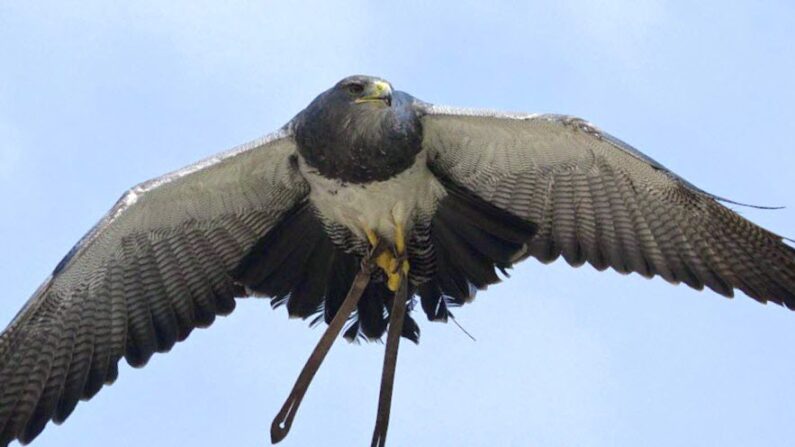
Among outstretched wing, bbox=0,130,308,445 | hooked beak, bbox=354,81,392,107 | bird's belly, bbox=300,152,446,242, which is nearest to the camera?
hooked beak, bbox=354,81,392,107

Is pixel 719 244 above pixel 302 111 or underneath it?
underneath

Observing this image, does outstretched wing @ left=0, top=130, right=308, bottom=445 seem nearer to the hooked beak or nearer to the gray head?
the gray head

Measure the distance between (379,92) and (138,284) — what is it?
314cm

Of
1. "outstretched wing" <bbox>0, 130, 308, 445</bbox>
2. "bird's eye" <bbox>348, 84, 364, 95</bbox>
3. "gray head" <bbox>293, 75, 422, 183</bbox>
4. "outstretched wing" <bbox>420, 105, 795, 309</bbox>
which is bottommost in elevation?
"outstretched wing" <bbox>0, 130, 308, 445</bbox>

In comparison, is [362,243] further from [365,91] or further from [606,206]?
[606,206]

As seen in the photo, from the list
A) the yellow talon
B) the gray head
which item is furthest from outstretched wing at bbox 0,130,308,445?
the yellow talon

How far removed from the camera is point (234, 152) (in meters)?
15.7

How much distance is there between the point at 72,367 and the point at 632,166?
5.12m

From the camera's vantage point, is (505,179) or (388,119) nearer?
(388,119)

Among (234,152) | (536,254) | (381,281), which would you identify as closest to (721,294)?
(536,254)

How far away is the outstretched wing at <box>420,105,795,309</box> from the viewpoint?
15797 millimetres

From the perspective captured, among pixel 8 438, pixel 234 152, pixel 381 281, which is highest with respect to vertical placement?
pixel 234 152

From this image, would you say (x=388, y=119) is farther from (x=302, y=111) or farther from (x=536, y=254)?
(x=536, y=254)

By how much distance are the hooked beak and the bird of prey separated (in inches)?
26.4
